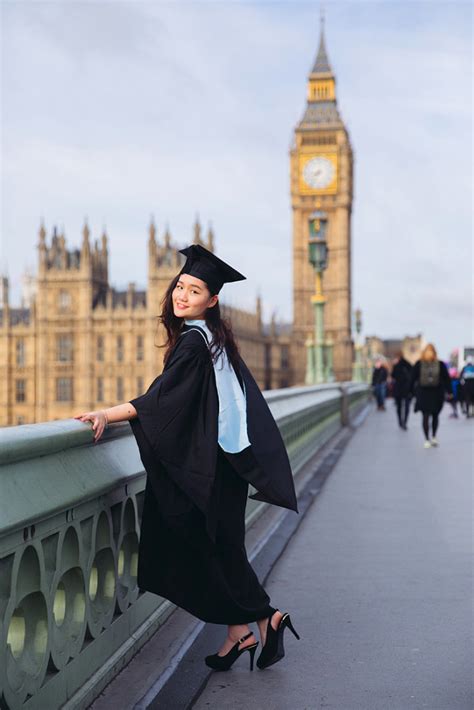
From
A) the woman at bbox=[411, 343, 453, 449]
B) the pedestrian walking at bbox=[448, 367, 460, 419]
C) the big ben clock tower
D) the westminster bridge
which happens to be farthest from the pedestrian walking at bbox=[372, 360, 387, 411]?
the big ben clock tower

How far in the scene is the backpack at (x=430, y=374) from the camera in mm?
13906

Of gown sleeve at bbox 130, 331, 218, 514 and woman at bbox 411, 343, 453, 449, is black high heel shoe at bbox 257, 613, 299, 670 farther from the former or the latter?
woman at bbox 411, 343, 453, 449

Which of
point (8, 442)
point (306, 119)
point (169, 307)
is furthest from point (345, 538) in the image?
point (306, 119)

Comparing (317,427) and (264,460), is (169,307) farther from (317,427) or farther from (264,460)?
(317,427)

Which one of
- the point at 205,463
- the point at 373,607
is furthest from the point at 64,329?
the point at 205,463

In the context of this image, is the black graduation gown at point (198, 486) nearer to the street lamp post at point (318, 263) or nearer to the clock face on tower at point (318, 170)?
the street lamp post at point (318, 263)

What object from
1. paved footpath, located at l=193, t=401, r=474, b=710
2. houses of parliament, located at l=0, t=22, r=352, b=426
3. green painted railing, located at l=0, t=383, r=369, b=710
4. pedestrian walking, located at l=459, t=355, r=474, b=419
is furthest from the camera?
houses of parliament, located at l=0, t=22, r=352, b=426

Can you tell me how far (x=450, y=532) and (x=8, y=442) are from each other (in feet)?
15.5

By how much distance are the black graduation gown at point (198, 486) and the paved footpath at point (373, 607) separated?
1.07 feet

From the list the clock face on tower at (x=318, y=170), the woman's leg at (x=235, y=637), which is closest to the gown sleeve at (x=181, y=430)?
the woman's leg at (x=235, y=637)

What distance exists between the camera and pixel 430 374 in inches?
548

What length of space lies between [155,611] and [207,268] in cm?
156

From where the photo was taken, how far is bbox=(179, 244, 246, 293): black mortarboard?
143 inches

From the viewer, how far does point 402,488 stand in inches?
363
